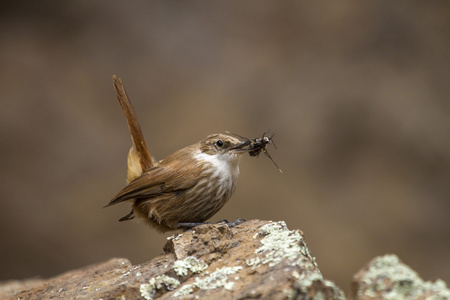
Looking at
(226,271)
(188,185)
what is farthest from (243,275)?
(188,185)

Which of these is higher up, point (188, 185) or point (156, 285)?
point (188, 185)

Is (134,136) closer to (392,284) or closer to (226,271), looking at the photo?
(226,271)

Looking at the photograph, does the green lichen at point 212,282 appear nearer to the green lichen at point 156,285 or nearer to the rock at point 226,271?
the rock at point 226,271

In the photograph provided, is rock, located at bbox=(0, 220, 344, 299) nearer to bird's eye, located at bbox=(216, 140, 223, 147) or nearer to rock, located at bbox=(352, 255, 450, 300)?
rock, located at bbox=(352, 255, 450, 300)

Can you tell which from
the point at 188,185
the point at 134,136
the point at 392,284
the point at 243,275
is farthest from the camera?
the point at 134,136

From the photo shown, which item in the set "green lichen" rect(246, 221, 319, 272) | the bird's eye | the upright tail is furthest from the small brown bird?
"green lichen" rect(246, 221, 319, 272)

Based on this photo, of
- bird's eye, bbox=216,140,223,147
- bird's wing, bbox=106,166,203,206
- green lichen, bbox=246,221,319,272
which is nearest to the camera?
green lichen, bbox=246,221,319,272

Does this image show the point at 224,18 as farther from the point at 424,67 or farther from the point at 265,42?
the point at 424,67

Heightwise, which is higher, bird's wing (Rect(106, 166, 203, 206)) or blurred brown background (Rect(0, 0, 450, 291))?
blurred brown background (Rect(0, 0, 450, 291))
